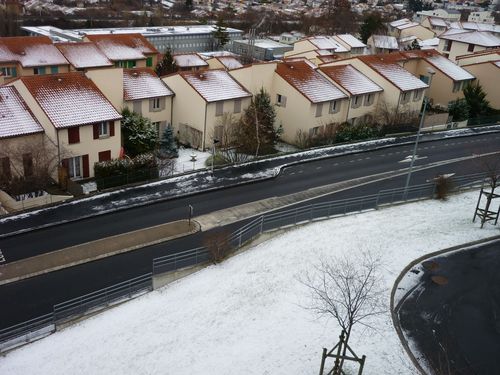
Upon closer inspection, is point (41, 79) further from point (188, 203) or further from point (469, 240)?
point (469, 240)

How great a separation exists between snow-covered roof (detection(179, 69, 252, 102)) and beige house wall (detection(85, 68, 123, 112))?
5743 millimetres

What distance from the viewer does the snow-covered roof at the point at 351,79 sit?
46.7 meters

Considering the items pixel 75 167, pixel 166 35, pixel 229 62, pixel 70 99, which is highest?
pixel 70 99

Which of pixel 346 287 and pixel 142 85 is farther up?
pixel 142 85

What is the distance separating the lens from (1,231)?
88.3 ft

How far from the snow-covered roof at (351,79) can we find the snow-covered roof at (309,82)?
119cm

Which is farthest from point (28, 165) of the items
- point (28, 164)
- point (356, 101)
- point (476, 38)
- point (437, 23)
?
point (437, 23)

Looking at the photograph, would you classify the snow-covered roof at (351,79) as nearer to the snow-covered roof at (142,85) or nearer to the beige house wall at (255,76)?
the beige house wall at (255,76)

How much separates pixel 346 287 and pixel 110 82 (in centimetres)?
2590

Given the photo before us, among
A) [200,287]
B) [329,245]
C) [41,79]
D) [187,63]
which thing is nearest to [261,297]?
[200,287]

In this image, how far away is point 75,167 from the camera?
34.4 metres

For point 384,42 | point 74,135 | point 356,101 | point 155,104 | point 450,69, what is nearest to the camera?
point 74,135

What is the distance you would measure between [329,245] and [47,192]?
18.0m

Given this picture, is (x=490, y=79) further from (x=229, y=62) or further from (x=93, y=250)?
(x=93, y=250)
